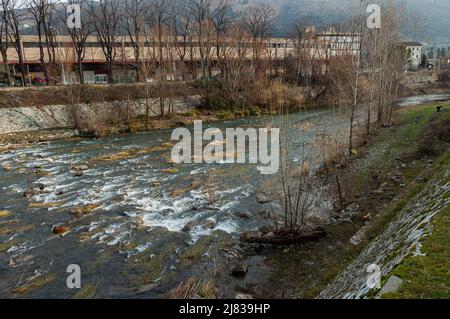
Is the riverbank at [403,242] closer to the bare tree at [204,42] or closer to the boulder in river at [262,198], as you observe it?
the boulder in river at [262,198]

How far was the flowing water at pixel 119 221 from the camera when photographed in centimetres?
1115

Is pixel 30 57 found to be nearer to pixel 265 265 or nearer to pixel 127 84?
pixel 127 84

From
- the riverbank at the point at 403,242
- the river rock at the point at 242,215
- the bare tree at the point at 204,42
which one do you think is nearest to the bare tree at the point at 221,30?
the bare tree at the point at 204,42

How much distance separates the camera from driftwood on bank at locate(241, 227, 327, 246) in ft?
41.1

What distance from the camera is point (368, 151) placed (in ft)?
77.4

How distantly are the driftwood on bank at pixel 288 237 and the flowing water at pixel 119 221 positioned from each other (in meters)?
1.07

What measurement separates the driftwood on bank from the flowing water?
1.07m

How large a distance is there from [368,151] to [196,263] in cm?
1599

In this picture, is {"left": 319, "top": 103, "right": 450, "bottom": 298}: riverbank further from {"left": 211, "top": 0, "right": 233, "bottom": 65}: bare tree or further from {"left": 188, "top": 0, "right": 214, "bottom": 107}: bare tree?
{"left": 211, "top": 0, "right": 233, "bottom": 65}: bare tree

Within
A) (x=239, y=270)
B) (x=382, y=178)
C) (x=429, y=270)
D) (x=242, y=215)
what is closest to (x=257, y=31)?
(x=382, y=178)

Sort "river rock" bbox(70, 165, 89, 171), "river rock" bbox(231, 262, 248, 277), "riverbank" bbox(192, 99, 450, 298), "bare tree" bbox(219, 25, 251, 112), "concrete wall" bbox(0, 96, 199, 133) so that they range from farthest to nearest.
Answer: "bare tree" bbox(219, 25, 251, 112), "concrete wall" bbox(0, 96, 199, 133), "river rock" bbox(70, 165, 89, 171), "river rock" bbox(231, 262, 248, 277), "riverbank" bbox(192, 99, 450, 298)

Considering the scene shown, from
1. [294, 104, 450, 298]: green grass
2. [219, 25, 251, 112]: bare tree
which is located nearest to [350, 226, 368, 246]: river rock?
[294, 104, 450, 298]: green grass

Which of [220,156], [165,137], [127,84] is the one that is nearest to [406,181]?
[220,156]

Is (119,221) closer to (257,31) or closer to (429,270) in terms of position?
(429,270)
